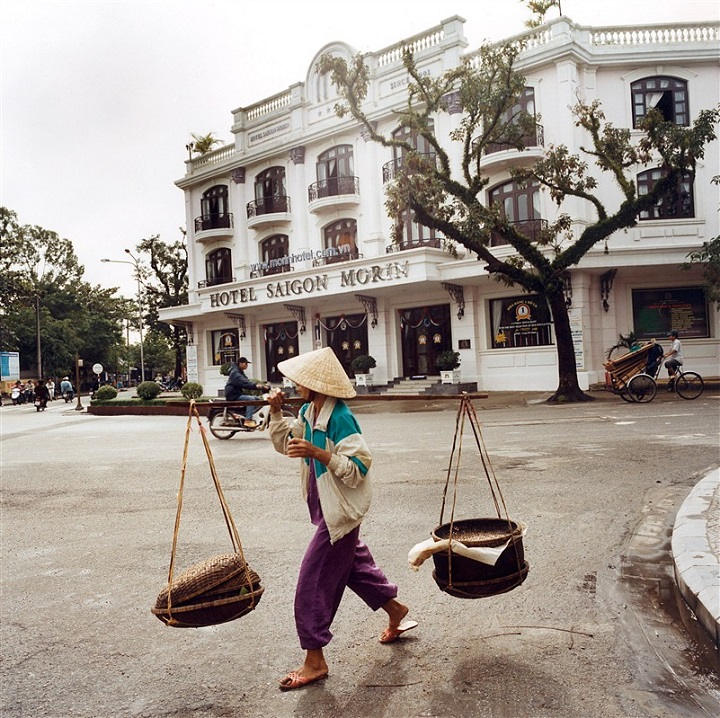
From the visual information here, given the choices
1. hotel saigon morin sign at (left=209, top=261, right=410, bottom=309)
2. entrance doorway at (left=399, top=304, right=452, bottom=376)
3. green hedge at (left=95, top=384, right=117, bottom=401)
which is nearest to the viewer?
hotel saigon morin sign at (left=209, top=261, right=410, bottom=309)

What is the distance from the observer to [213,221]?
35.1 m

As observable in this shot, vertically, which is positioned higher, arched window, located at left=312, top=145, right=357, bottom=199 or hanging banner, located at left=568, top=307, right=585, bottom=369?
arched window, located at left=312, top=145, right=357, bottom=199

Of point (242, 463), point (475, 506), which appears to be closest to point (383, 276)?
point (242, 463)

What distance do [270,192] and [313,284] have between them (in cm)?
682

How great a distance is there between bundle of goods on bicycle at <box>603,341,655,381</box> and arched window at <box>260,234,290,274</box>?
1732 cm

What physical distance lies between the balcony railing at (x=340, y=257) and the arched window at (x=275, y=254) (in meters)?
1.59

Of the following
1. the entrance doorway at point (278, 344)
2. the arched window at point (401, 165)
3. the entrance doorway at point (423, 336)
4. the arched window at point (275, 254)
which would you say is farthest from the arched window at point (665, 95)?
the entrance doorway at point (278, 344)

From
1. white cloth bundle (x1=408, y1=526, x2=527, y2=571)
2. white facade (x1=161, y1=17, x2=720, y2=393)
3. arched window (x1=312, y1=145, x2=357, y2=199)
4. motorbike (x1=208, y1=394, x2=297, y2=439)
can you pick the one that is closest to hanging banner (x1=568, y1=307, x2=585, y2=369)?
white facade (x1=161, y1=17, x2=720, y2=393)

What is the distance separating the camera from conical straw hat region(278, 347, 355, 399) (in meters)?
3.46

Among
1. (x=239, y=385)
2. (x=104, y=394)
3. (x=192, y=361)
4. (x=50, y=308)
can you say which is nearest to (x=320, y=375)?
(x=239, y=385)

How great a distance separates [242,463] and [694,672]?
27.2 feet

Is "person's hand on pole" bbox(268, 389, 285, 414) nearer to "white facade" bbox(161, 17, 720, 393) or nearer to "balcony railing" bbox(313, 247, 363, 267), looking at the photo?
"white facade" bbox(161, 17, 720, 393)

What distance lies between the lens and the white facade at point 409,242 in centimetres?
2323

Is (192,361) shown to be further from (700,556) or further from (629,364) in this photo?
(700,556)
